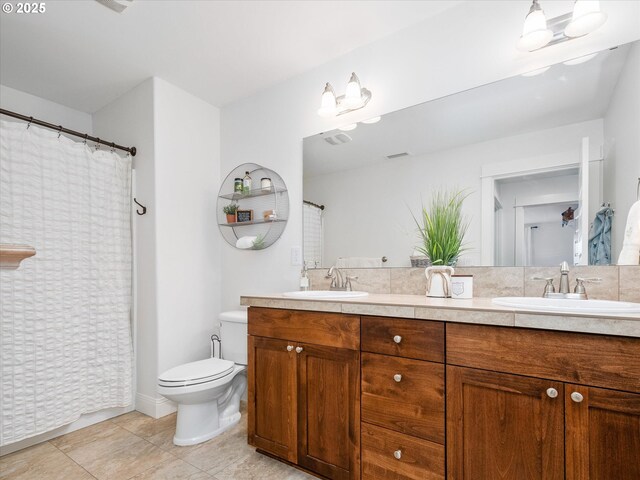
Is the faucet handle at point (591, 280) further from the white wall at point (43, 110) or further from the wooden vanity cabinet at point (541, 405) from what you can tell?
the white wall at point (43, 110)

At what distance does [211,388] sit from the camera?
199 centimetres

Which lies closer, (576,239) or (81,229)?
(576,239)

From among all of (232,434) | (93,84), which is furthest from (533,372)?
(93,84)

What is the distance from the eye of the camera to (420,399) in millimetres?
1276

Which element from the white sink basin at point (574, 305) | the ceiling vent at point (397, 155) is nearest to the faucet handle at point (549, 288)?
the white sink basin at point (574, 305)

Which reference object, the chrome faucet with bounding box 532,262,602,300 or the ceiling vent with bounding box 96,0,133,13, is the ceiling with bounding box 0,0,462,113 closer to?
the ceiling vent with bounding box 96,0,133,13

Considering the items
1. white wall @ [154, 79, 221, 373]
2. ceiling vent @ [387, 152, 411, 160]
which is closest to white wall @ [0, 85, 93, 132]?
white wall @ [154, 79, 221, 373]

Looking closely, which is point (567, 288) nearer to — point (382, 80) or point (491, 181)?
point (491, 181)

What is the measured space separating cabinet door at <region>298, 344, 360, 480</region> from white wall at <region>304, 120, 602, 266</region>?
750mm

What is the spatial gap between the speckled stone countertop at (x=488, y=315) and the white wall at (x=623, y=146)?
2.10 feet

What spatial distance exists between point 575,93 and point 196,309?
2766 mm

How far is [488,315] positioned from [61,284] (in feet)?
8.13

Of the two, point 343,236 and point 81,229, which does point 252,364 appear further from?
point 81,229

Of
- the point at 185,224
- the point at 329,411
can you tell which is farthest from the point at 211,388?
the point at 185,224
